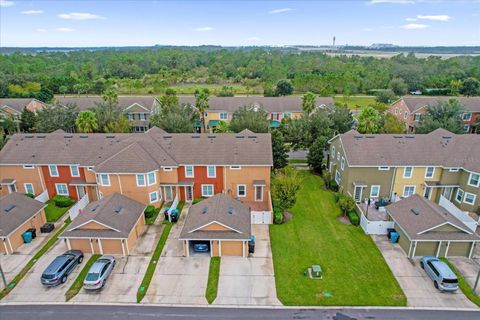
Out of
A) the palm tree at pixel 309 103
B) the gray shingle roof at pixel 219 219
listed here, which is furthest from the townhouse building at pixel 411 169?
the palm tree at pixel 309 103

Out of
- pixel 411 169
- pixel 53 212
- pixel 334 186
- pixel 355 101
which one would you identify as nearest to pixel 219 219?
pixel 334 186

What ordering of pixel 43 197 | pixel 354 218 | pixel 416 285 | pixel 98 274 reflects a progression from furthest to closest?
pixel 43 197 → pixel 354 218 → pixel 416 285 → pixel 98 274

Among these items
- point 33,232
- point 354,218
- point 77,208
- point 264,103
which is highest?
point 264,103

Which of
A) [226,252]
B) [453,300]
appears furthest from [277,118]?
[453,300]

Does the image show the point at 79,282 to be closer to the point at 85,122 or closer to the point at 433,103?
the point at 85,122

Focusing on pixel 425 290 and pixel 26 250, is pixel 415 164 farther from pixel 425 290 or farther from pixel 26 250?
pixel 26 250

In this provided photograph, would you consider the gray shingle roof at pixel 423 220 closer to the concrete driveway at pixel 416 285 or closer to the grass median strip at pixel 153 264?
the concrete driveway at pixel 416 285

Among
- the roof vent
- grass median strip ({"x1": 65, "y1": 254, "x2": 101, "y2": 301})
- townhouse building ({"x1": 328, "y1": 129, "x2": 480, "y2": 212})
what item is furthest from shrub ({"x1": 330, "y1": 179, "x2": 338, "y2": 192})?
the roof vent
